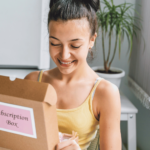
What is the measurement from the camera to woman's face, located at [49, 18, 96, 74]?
0.65 metres

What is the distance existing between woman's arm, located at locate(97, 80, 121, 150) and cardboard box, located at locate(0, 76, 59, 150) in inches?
9.9

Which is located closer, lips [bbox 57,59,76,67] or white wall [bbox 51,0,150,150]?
lips [bbox 57,59,76,67]

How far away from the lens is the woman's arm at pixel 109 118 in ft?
2.40

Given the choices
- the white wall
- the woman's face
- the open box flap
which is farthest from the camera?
the white wall

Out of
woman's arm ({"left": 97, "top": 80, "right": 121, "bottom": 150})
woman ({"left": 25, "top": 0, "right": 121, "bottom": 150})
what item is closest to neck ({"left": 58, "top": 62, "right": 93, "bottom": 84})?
woman ({"left": 25, "top": 0, "right": 121, "bottom": 150})

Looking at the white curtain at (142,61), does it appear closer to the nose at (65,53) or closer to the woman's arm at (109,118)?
the woman's arm at (109,118)

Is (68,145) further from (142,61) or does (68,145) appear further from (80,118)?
(142,61)

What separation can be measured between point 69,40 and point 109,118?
32 cm

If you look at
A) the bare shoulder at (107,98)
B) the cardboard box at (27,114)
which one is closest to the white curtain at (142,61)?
the bare shoulder at (107,98)

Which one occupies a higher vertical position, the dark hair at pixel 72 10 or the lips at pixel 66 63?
the dark hair at pixel 72 10

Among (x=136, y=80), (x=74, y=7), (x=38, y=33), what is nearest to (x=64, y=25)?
(x=74, y=7)

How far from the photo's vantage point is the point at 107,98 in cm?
75

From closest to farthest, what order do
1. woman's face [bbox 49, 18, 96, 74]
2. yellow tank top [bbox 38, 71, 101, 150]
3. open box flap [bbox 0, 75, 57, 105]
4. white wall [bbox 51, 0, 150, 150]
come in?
1. open box flap [bbox 0, 75, 57, 105]
2. woman's face [bbox 49, 18, 96, 74]
3. yellow tank top [bbox 38, 71, 101, 150]
4. white wall [bbox 51, 0, 150, 150]

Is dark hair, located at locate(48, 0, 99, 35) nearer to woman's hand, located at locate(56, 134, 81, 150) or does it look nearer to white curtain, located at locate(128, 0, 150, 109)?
woman's hand, located at locate(56, 134, 81, 150)
